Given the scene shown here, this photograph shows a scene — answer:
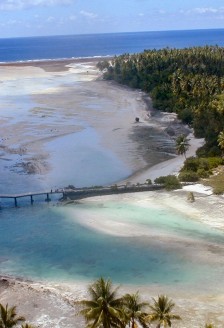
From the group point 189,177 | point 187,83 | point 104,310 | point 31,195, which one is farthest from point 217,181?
point 187,83

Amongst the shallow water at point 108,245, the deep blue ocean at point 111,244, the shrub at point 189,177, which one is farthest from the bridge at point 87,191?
the shrub at point 189,177

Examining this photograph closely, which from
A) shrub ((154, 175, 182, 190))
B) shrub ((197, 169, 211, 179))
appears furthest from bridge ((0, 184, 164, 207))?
shrub ((197, 169, 211, 179))

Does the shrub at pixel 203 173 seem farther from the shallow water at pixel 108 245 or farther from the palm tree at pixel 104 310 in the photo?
the palm tree at pixel 104 310

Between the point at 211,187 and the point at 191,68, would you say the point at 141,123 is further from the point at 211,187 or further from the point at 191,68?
the point at 211,187

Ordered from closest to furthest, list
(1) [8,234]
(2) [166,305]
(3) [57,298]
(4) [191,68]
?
(2) [166,305], (3) [57,298], (1) [8,234], (4) [191,68]

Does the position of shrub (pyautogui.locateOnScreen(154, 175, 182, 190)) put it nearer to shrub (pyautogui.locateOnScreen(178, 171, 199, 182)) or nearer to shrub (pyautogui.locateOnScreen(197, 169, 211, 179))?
shrub (pyautogui.locateOnScreen(178, 171, 199, 182))

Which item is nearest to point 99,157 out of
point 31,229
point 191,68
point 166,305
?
point 31,229
